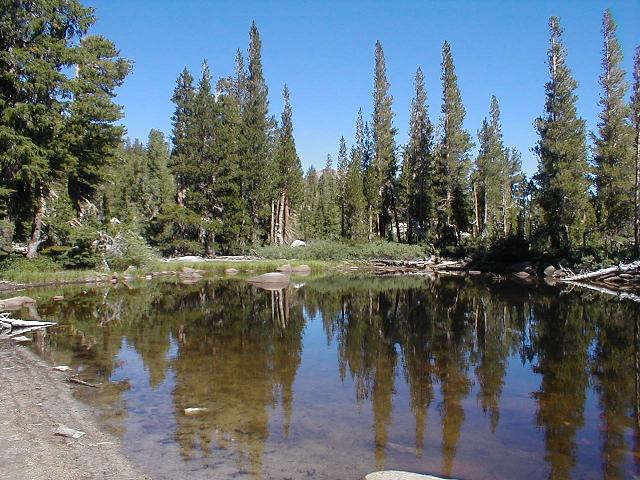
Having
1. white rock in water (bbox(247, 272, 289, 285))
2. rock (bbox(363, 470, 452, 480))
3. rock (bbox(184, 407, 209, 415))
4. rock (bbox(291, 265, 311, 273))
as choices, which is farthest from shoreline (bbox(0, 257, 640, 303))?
rock (bbox(363, 470, 452, 480))

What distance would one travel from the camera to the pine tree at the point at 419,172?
57219mm

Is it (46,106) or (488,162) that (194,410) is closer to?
(46,106)

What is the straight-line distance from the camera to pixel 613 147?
39.0m

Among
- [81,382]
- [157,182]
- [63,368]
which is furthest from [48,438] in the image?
[157,182]

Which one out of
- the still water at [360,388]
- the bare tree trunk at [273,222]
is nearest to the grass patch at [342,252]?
the bare tree trunk at [273,222]

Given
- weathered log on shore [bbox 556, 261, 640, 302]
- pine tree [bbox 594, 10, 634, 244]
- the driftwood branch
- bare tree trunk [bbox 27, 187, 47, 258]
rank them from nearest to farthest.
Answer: the driftwood branch < bare tree trunk [bbox 27, 187, 47, 258] < weathered log on shore [bbox 556, 261, 640, 302] < pine tree [bbox 594, 10, 634, 244]

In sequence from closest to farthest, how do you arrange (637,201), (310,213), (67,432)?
(67,432), (637,201), (310,213)

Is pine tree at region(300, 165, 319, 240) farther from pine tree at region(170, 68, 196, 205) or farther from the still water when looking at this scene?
the still water

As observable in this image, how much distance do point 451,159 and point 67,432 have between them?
49928 millimetres

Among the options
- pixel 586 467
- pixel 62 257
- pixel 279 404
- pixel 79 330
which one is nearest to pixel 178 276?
pixel 62 257

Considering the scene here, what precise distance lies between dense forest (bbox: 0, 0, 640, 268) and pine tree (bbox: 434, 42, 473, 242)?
0.15 meters

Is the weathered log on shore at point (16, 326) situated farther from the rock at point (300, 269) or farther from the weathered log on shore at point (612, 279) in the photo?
the weathered log on shore at point (612, 279)

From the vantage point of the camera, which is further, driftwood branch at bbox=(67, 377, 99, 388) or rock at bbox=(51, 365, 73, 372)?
rock at bbox=(51, 365, 73, 372)

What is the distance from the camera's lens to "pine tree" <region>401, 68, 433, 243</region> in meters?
57.2
